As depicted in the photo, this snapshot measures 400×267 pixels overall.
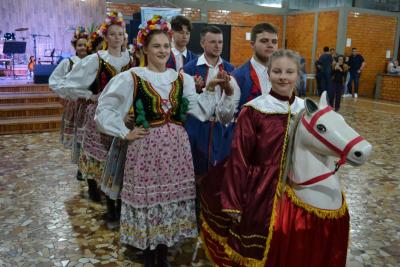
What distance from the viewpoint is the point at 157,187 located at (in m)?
2.22

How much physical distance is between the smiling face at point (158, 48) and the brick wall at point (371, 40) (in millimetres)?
13156

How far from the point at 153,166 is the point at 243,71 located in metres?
0.87

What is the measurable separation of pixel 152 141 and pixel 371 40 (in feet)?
48.0

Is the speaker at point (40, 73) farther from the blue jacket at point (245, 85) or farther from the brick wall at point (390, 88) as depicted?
the brick wall at point (390, 88)

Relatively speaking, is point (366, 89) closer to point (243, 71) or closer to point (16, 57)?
point (16, 57)

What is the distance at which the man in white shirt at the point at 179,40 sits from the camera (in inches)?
137

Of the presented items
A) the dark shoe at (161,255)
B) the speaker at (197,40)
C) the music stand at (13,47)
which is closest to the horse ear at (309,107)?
the dark shoe at (161,255)

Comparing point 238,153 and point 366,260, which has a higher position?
point 238,153

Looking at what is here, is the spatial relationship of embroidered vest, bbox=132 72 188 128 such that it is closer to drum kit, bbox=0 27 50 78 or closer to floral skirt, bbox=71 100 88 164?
floral skirt, bbox=71 100 88 164

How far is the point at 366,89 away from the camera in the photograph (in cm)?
1462

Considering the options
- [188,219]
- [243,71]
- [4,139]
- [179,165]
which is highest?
[243,71]

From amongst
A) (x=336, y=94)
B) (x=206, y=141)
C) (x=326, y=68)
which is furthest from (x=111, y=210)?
(x=326, y=68)

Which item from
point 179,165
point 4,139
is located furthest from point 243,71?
point 4,139

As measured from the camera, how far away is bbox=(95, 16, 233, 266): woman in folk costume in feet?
7.22
